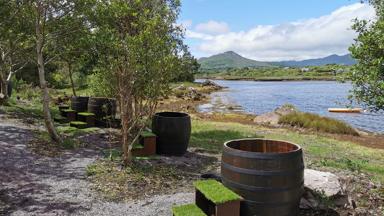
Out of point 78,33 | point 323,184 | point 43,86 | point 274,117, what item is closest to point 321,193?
point 323,184

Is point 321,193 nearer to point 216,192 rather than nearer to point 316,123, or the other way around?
point 216,192

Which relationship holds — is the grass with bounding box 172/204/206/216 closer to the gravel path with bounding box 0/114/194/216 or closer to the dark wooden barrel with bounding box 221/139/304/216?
the dark wooden barrel with bounding box 221/139/304/216

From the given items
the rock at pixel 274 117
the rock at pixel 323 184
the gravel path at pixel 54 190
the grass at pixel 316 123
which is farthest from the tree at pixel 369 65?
the rock at pixel 274 117

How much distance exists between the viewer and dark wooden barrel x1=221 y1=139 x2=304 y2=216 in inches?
257

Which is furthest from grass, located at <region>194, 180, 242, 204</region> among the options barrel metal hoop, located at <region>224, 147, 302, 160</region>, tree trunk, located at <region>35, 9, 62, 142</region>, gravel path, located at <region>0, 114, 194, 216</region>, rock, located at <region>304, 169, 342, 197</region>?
tree trunk, located at <region>35, 9, 62, 142</region>

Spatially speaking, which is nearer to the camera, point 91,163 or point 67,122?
point 91,163

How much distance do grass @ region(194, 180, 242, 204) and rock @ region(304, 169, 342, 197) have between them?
2414mm

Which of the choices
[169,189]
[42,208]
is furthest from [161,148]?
[42,208]

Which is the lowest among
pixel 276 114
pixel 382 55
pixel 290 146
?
pixel 276 114

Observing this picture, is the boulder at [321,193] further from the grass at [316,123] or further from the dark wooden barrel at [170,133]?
the grass at [316,123]

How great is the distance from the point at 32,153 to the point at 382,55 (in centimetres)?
1050

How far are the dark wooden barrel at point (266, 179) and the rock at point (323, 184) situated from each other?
5.39ft

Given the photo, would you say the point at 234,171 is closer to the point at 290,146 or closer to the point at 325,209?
the point at 290,146

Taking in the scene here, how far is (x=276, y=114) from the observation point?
1270 inches
